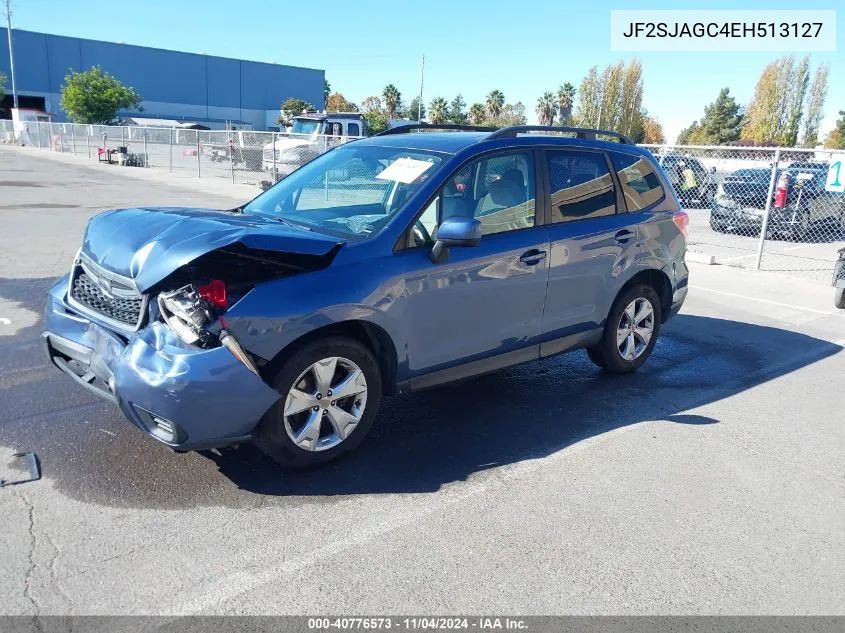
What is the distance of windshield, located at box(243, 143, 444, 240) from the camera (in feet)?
14.1

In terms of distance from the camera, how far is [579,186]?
5191 millimetres

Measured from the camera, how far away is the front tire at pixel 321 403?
3633 mm

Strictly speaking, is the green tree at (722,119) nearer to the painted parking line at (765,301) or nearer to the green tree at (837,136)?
the green tree at (837,136)

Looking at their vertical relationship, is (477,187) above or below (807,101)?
below

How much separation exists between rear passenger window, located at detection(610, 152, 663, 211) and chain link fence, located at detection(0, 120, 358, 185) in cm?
1107

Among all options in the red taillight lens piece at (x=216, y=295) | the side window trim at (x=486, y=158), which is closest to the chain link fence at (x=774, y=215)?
the side window trim at (x=486, y=158)

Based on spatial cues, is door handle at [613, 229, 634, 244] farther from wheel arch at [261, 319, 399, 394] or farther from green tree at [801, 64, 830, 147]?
green tree at [801, 64, 830, 147]

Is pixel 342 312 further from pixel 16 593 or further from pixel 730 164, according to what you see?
pixel 730 164

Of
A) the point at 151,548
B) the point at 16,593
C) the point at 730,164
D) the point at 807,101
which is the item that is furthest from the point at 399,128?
the point at 807,101

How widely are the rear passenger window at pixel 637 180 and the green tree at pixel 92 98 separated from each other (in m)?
56.8

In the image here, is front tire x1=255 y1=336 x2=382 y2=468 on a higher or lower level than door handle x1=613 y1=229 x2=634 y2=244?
lower

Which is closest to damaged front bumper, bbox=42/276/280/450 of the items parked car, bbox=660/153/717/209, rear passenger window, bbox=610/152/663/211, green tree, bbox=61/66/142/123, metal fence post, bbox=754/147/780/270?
rear passenger window, bbox=610/152/663/211

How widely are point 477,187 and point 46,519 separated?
302 cm

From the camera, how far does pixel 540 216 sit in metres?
4.84
